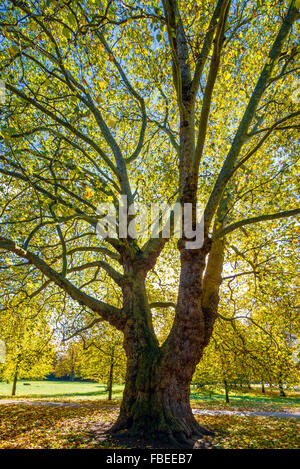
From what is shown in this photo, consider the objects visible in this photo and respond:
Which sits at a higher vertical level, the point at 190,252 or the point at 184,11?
the point at 184,11

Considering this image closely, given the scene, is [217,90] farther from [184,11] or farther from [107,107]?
[107,107]

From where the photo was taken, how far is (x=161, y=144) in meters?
10.1

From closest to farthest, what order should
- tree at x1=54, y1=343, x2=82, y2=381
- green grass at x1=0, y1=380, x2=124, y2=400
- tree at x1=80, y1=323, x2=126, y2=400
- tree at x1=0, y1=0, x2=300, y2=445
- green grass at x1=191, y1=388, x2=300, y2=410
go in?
tree at x1=0, y1=0, x2=300, y2=445, tree at x1=80, y1=323, x2=126, y2=400, green grass at x1=191, y1=388, x2=300, y2=410, tree at x1=54, y1=343, x2=82, y2=381, green grass at x1=0, y1=380, x2=124, y2=400

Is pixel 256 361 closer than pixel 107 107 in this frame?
Yes

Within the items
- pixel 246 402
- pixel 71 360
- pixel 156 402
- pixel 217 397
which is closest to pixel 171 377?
pixel 156 402

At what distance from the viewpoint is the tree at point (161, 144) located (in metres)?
4.65

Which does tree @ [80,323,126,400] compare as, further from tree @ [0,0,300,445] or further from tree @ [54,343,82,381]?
tree @ [0,0,300,445]

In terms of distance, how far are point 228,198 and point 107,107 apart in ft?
17.6

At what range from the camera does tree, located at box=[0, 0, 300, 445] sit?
4652mm

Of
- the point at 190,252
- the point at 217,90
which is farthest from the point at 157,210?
the point at 217,90

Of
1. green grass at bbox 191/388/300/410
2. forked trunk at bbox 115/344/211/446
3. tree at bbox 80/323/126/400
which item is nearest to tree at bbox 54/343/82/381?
tree at bbox 80/323/126/400

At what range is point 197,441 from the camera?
16.8 feet

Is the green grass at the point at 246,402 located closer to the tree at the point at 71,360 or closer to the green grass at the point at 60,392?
the green grass at the point at 60,392

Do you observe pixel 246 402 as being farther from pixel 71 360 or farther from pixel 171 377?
pixel 171 377
